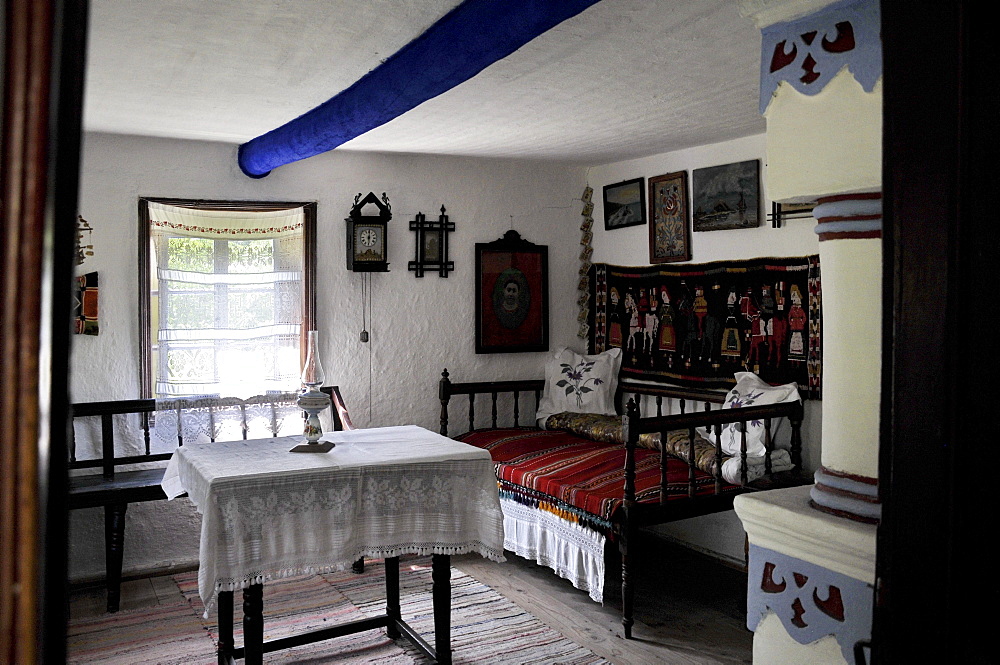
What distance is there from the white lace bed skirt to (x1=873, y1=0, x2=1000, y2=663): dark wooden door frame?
3059 millimetres

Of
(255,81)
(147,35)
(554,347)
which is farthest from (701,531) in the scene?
(147,35)

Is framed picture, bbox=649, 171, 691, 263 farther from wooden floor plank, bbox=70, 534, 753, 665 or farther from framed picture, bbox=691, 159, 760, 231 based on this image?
wooden floor plank, bbox=70, 534, 753, 665

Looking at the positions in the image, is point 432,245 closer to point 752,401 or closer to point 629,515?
point 752,401

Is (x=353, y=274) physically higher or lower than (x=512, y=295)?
higher

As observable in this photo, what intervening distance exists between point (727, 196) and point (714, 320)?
78cm

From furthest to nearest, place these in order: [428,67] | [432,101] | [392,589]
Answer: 1. [432,101]
2. [392,589]
3. [428,67]

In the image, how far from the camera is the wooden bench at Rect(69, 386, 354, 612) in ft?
13.7

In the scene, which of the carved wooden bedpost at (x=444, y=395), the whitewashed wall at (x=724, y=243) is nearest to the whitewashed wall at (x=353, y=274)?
the carved wooden bedpost at (x=444, y=395)

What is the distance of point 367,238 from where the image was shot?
537 cm

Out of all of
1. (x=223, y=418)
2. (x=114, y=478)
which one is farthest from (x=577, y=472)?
(x=114, y=478)

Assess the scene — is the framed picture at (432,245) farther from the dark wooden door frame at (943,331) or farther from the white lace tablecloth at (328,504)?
the dark wooden door frame at (943,331)

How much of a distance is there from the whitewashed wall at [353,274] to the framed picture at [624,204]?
12.2 inches

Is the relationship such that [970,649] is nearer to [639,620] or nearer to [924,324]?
[924,324]

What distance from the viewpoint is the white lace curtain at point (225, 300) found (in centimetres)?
488
